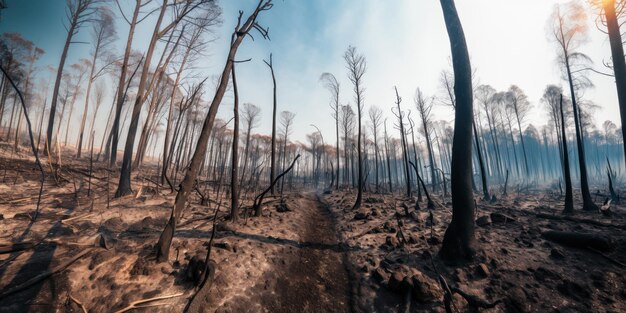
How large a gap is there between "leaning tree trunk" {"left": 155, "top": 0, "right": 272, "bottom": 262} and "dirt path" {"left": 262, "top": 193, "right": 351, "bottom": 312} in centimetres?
232

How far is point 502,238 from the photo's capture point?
6168 millimetres

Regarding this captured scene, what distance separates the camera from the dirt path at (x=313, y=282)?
13.9 feet

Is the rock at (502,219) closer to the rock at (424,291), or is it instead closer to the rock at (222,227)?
the rock at (424,291)

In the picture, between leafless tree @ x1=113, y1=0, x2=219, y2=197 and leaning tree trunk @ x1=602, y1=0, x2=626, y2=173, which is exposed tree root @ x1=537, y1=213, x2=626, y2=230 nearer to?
leaning tree trunk @ x1=602, y1=0, x2=626, y2=173

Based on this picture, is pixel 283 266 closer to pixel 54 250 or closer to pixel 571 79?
pixel 54 250

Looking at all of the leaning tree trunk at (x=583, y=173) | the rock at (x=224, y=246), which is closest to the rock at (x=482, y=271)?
the rock at (x=224, y=246)

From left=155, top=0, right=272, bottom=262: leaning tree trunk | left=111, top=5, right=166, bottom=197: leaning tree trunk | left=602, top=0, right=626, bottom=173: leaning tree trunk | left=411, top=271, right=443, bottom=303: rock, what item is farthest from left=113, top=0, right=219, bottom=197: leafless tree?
left=602, top=0, right=626, bottom=173: leaning tree trunk

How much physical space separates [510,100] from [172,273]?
39.5 metres

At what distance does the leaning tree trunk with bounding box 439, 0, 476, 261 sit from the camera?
5.22m

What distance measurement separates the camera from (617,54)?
8281 millimetres

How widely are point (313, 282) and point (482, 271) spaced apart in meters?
3.52

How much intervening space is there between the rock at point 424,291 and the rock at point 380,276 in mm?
651

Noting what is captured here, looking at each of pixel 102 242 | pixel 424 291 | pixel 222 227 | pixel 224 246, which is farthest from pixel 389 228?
pixel 102 242

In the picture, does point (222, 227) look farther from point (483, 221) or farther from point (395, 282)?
point (483, 221)
